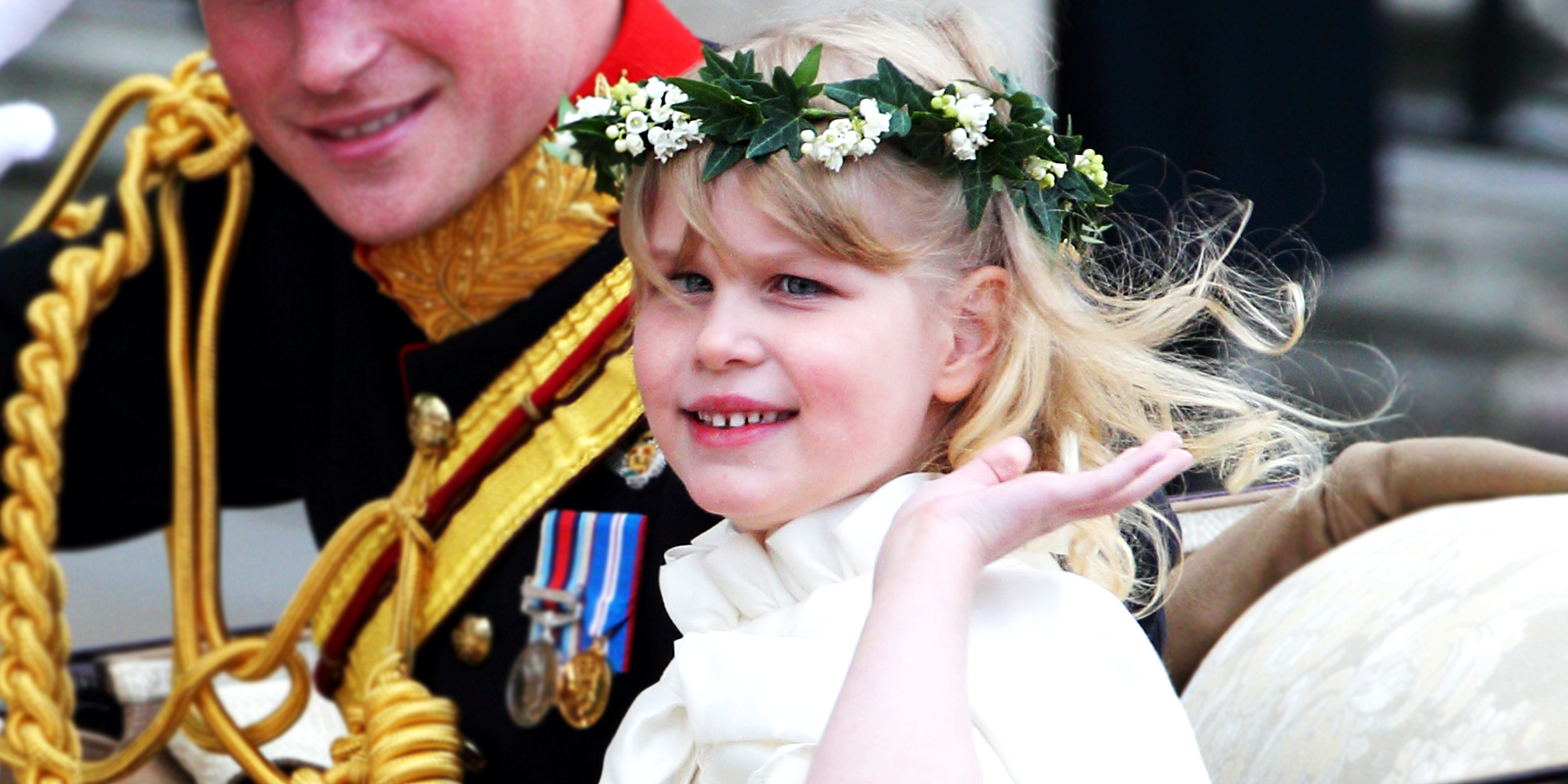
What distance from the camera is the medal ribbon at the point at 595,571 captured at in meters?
1.08

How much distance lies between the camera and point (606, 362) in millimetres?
1165

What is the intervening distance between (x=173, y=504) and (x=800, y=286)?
2.67ft

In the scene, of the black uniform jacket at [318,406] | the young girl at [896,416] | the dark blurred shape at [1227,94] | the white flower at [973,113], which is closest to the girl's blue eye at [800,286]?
the young girl at [896,416]

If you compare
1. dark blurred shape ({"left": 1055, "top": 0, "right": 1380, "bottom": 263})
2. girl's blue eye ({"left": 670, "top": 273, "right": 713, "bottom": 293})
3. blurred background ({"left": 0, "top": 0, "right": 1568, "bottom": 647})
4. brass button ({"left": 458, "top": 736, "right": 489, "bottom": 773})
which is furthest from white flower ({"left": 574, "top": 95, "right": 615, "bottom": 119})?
dark blurred shape ({"left": 1055, "top": 0, "right": 1380, "bottom": 263})

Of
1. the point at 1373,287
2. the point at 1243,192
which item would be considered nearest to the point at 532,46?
the point at 1243,192

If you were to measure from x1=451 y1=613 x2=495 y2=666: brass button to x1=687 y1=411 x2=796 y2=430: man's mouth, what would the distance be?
41 centimetres

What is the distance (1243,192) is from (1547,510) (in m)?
1.05

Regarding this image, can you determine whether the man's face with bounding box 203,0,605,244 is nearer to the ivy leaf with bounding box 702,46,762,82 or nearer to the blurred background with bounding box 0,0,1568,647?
the blurred background with bounding box 0,0,1568,647

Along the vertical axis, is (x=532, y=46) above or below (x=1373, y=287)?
above

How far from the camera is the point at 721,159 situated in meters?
0.84

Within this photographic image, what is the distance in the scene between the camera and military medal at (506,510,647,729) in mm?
1076

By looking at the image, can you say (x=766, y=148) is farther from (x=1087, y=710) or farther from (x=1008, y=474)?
(x=1087, y=710)

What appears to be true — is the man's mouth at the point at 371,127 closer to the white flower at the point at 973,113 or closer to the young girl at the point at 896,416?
the young girl at the point at 896,416

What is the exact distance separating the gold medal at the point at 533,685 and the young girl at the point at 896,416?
219mm
